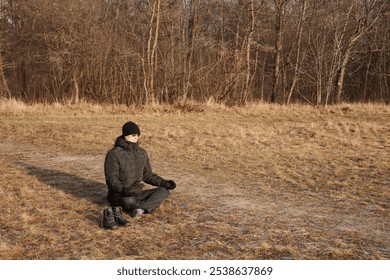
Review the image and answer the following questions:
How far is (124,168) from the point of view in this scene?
5594 mm

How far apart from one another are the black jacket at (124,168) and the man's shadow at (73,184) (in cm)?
65

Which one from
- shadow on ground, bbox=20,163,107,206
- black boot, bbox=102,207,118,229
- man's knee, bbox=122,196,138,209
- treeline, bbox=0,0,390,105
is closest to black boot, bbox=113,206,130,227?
black boot, bbox=102,207,118,229

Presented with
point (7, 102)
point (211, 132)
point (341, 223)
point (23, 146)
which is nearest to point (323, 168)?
point (341, 223)

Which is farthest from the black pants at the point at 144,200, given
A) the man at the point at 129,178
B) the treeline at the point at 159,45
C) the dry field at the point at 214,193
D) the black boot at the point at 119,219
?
the treeline at the point at 159,45

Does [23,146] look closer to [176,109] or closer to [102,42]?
[176,109]

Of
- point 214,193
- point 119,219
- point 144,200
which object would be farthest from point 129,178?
point 214,193

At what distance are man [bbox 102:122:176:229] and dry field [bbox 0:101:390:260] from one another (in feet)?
0.81

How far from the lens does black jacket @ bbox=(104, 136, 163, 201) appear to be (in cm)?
548

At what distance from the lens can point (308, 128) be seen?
13.8m

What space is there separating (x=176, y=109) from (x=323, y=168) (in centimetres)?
1121

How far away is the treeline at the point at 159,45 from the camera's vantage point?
74.3ft

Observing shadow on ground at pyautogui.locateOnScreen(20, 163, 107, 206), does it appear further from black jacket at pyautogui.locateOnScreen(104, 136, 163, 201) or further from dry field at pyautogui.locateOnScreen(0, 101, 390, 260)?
black jacket at pyautogui.locateOnScreen(104, 136, 163, 201)

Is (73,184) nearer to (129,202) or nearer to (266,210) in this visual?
(129,202)

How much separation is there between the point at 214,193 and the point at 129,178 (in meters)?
1.75
